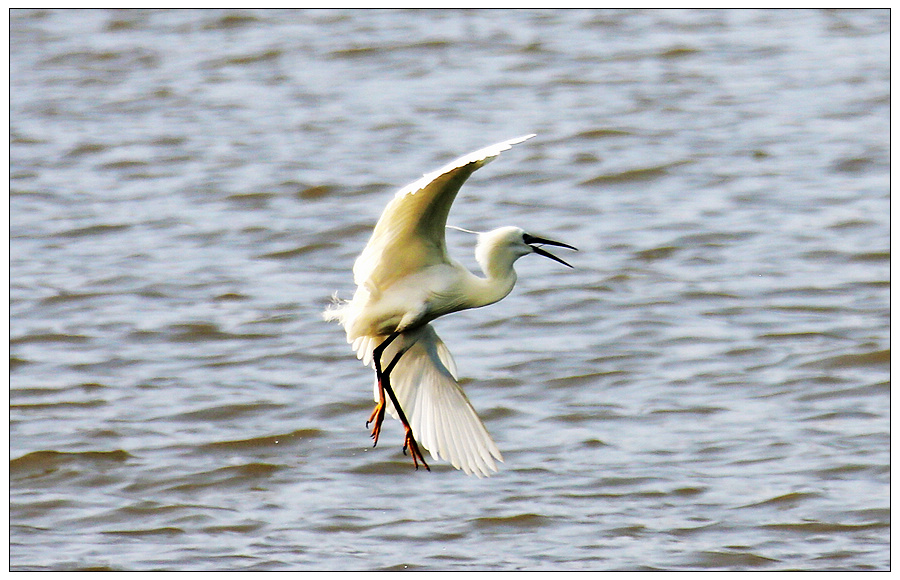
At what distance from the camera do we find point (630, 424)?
29.6ft

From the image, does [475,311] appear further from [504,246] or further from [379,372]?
[504,246]

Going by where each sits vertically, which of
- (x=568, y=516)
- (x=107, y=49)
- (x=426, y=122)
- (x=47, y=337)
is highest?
(x=107, y=49)

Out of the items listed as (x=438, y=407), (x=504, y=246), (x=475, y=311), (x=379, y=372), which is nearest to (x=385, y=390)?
(x=379, y=372)

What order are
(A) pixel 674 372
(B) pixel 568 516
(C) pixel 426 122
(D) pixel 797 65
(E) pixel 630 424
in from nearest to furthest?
(B) pixel 568 516, (E) pixel 630 424, (A) pixel 674 372, (C) pixel 426 122, (D) pixel 797 65

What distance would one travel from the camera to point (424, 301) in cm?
569

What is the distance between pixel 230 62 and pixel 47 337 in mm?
7222

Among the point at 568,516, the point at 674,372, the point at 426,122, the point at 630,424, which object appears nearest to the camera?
the point at 568,516

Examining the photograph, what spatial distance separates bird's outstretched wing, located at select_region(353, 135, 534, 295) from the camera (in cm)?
497

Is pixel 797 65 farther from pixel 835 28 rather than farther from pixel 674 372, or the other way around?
pixel 674 372

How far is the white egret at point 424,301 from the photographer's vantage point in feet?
17.5

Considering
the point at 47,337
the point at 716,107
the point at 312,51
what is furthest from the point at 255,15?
the point at 47,337

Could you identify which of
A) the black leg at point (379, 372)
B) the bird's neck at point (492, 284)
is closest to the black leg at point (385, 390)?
the black leg at point (379, 372)

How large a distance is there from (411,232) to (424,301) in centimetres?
34

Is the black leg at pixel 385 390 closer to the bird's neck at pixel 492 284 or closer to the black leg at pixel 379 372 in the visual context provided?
the black leg at pixel 379 372
